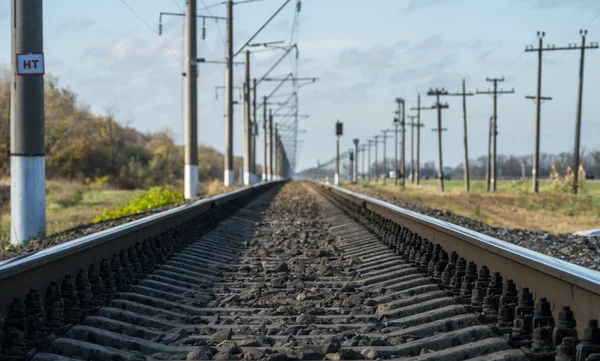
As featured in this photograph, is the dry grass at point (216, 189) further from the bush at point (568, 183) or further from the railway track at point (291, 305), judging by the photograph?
the bush at point (568, 183)

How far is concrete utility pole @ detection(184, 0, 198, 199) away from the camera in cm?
2467

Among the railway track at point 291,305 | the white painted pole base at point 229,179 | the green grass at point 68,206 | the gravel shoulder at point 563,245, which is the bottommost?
the green grass at point 68,206

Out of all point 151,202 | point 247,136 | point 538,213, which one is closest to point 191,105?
point 151,202

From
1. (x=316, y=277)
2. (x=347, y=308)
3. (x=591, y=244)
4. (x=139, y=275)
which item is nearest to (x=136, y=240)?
(x=139, y=275)

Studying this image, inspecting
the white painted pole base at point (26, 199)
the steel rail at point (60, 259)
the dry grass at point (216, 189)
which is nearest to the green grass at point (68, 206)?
the dry grass at point (216, 189)

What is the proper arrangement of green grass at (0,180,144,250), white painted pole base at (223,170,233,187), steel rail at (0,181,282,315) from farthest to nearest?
white painted pole base at (223,170,233,187) < green grass at (0,180,144,250) < steel rail at (0,181,282,315)

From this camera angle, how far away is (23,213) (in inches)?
496

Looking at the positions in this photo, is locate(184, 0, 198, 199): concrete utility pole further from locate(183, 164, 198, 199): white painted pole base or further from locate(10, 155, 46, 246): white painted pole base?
locate(10, 155, 46, 246): white painted pole base

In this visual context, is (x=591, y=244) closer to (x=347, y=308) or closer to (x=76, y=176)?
(x=347, y=308)

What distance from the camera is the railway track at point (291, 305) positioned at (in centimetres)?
443

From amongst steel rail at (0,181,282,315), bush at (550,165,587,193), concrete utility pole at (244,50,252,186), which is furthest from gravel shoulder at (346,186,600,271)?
concrete utility pole at (244,50,252,186)

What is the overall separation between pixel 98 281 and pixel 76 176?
56.3 m

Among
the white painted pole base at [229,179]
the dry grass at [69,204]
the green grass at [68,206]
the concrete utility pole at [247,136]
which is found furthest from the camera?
the concrete utility pole at [247,136]

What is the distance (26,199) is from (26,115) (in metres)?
1.24
